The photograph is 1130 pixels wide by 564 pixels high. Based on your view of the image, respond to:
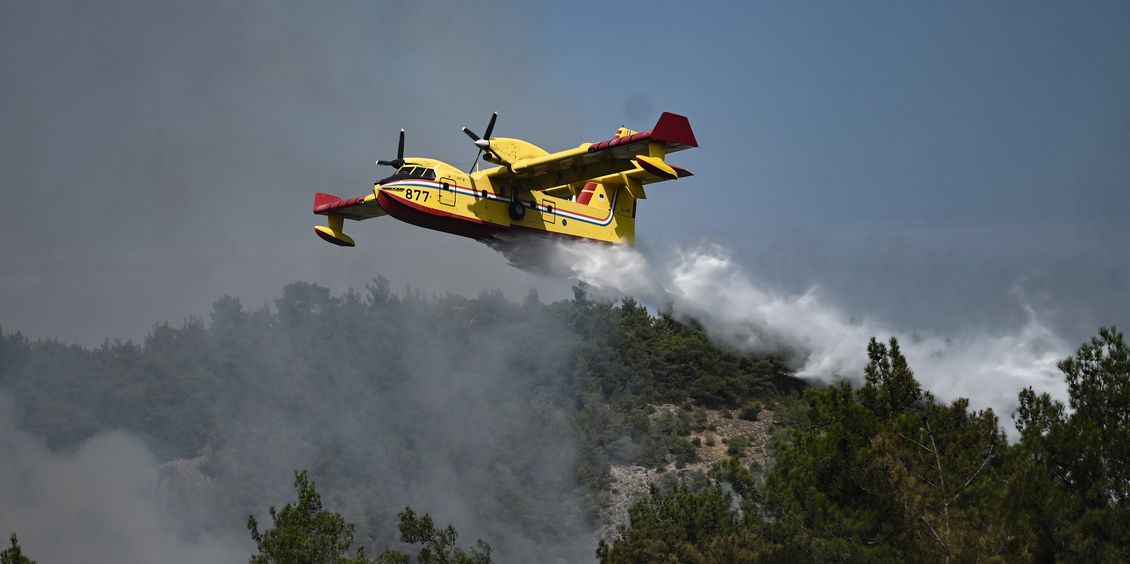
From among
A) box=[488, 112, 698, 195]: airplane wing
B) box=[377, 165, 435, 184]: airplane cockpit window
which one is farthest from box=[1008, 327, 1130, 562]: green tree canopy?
box=[377, 165, 435, 184]: airplane cockpit window

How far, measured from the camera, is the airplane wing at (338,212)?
120 feet

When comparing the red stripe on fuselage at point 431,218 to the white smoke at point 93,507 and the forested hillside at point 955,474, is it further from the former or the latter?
the white smoke at point 93,507

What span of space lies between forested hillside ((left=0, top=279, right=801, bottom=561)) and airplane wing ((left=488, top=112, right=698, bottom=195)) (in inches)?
1262

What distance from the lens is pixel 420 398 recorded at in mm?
76625

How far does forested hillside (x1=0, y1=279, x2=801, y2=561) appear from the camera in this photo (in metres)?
66.8

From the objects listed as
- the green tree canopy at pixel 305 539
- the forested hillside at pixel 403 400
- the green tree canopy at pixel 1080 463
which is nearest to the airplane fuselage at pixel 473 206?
the green tree canopy at pixel 305 539

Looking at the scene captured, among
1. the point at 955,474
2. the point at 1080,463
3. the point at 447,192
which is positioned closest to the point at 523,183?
the point at 447,192

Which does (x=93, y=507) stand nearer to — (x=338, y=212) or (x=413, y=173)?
(x=338, y=212)

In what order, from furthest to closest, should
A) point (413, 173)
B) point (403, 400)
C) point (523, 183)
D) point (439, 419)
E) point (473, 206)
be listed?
point (403, 400) < point (439, 419) < point (523, 183) < point (473, 206) < point (413, 173)

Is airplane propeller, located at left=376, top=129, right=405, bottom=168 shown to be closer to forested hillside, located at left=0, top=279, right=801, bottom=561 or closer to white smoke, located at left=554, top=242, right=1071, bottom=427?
white smoke, located at left=554, top=242, right=1071, bottom=427

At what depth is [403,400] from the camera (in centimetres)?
7688

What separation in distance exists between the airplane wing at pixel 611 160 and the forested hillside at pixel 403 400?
3205 centimetres

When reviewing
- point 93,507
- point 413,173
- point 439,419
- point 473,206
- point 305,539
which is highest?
A: point 439,419

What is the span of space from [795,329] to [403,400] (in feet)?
143
